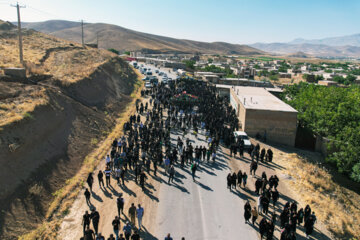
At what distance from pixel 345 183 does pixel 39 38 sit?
5237 centimetres

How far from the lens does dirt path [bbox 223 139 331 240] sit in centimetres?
1234

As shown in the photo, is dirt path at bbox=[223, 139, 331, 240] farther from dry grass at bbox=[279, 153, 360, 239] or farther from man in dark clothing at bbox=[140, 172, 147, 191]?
man in dark clothing at bbox=[140, 172, 147, 191]

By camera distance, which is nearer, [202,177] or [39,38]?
[202,177]

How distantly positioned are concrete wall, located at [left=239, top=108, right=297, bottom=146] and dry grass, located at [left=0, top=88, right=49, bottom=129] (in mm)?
18062

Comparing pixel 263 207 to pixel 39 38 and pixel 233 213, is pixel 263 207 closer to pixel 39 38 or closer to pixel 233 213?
pixel 233 213

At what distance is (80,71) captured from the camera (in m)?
35.8

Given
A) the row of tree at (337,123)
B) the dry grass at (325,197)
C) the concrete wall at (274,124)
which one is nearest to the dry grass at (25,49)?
the concrete wall at (274,124)

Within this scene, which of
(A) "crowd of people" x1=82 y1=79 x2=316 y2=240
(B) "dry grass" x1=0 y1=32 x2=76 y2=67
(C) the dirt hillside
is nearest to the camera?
(A) "crowd of people" x1=82 y1=79 x2=316 y2=240

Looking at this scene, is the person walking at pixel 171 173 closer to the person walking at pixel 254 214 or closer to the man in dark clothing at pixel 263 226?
the person walking at pixel 254 214

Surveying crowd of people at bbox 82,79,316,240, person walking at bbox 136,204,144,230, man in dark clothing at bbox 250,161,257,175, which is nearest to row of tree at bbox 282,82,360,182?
crowd of people at bbox 82,79,316,240

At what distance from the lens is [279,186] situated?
16609mm

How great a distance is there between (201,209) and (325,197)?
867 cm

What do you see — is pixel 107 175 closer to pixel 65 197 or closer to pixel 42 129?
pixel 65 197

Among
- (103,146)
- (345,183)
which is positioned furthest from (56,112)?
(345,183)
